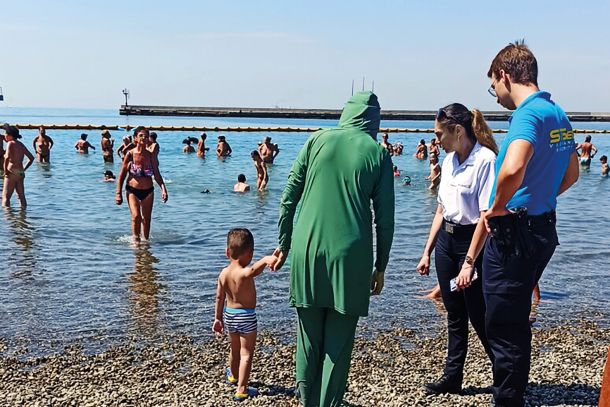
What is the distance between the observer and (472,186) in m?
4.24

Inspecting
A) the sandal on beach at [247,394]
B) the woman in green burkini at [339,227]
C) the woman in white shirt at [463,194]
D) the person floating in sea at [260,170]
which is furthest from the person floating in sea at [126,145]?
the woman in green burkini at [339,227]

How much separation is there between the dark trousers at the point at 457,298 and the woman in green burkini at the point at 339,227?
2.53 feet

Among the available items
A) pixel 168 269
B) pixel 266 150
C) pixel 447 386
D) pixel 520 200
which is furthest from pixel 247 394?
pixel 266 150

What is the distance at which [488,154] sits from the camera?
4246 millimetres

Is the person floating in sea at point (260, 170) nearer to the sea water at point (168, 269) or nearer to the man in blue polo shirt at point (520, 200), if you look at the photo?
the sea water at point (168, 269)

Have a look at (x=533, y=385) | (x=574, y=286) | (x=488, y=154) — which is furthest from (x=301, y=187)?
(x=574, y=286)

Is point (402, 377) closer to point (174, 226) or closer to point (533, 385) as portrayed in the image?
point (533, 385)

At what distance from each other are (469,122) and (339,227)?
1.30 metres

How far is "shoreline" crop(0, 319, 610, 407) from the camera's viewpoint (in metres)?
4.55

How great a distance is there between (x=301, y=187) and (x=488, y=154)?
1299 millimetres

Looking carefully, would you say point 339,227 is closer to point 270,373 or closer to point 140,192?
point 270,373

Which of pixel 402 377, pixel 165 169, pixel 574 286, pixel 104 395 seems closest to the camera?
pixel 104 395

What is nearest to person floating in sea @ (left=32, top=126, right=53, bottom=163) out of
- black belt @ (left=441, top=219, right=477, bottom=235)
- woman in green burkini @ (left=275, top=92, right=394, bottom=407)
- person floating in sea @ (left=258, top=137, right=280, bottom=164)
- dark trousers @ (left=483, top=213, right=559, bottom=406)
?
person floating in sea @ (left=258, top=137, right=280, bottom=164)

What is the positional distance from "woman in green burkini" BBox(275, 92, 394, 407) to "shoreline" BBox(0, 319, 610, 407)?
947 millimetres
